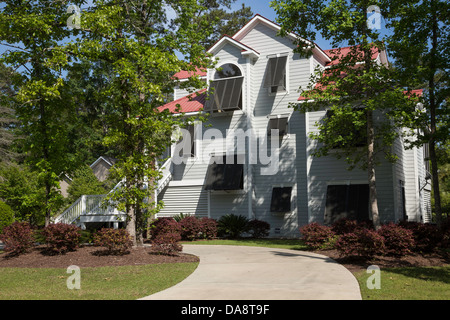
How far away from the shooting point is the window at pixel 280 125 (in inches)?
850

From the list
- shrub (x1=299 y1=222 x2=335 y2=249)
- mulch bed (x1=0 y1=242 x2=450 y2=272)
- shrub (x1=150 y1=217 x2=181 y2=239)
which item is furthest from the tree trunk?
shrub (x1=150 y1=217 x2=181 y2=239)

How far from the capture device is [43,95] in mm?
14242

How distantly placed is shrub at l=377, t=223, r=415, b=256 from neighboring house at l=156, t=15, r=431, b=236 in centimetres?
675

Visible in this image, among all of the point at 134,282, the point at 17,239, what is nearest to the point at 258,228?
the point at 17,239

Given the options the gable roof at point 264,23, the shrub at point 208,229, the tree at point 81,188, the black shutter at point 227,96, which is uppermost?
the gable roof at point 264,23

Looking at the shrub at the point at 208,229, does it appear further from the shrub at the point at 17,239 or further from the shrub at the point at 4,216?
the shrub at the point at 4,216

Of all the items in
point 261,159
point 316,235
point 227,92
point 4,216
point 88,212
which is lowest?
point 316,235

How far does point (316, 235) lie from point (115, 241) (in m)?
6.95

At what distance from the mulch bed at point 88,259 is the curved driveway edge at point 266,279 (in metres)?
1.30

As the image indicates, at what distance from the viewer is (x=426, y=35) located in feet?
48.4

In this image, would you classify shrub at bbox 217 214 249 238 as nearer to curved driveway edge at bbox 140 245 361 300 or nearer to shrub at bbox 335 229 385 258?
curved driveway edge at bbox 140 245 361 300

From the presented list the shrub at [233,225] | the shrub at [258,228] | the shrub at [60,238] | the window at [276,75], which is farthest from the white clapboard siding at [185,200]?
the shrub at [60,238]

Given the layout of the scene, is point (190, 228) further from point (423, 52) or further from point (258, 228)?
point (423, 52)

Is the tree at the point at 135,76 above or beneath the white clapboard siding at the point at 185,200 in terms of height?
above
